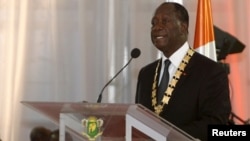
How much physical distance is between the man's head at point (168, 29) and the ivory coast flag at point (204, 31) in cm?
88

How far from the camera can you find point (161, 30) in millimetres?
3072

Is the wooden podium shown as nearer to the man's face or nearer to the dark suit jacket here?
the dark suit jacket

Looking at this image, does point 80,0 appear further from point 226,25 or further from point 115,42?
point 226,25

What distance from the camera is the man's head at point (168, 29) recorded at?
3070 mm

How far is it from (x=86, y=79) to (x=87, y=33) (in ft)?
1.29

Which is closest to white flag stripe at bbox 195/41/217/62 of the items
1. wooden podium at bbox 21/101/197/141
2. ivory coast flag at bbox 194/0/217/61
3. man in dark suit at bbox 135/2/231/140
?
ivory coast flag at bbox 194/0/217/61

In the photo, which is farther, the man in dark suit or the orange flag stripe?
the orange flag stripe

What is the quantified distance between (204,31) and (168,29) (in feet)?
3.33

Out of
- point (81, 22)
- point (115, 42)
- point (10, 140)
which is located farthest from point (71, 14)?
point (10, 140)

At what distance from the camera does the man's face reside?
307 centimetres

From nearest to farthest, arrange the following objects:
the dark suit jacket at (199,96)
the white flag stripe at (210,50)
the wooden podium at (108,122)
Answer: the wooden podium at (108,122)
the dark suit jacket at (199,96)
the white flag stripe at (210,50)

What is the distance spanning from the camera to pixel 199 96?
288 centimetres

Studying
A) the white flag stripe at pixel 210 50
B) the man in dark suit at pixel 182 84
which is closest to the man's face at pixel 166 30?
the man in dark suit at pixel 182 84

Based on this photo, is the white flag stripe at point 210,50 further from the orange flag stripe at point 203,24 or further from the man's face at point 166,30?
the man's face at point 166,30
